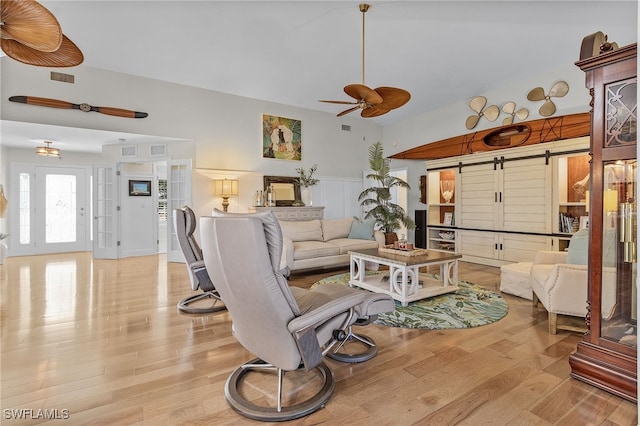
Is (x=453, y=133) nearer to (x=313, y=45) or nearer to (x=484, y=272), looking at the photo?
(x=484, y=272)

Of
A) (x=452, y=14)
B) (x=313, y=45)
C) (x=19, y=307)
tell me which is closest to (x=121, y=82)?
(x=313, y=45)

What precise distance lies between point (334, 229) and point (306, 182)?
1.76 meters

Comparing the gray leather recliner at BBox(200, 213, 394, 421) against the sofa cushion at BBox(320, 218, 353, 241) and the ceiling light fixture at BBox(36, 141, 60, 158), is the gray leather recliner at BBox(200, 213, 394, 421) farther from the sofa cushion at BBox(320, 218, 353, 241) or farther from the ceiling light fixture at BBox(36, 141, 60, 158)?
the ceiling light fixture at BBox(36, 141, 60, 158)

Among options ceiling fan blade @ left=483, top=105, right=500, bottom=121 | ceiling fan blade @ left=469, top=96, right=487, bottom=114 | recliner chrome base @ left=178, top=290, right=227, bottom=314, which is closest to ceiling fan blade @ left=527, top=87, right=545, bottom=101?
ceiling fan blade @ left=483, top=105, right=500, bottom=121

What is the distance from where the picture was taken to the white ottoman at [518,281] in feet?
12.1

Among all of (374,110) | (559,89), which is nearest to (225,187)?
(374,110)

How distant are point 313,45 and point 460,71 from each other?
255cm

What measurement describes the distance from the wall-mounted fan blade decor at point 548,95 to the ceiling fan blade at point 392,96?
2.87 metres

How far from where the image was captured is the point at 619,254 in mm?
1914

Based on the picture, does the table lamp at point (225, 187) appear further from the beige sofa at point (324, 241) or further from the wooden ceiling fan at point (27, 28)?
the wooden ceiling fan at point (27, 28)

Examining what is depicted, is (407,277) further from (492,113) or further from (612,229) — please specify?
(492,113)

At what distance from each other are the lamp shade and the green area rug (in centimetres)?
401

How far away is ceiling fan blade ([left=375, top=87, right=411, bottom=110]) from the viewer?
361cm

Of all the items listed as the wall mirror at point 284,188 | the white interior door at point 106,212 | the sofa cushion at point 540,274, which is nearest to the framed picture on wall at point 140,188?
the white interior door at point 106,212
